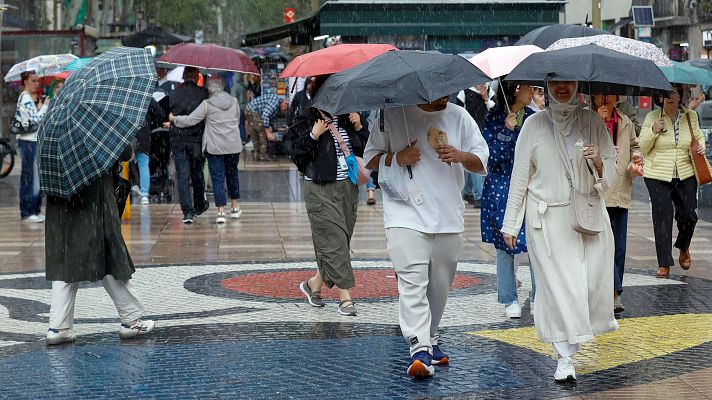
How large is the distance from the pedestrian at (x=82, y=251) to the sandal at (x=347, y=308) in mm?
1623

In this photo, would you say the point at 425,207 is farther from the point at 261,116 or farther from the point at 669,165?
the point at 261,116

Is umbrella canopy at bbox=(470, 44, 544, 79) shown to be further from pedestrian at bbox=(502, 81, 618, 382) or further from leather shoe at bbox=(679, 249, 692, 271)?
leather shoe at bbox=(679, 249, 692, 271)

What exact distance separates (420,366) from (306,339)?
60.7 inches

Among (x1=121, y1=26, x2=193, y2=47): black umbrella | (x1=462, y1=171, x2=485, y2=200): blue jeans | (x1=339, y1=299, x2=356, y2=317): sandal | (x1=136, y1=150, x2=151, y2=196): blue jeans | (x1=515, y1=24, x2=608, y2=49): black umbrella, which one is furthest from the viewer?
(x1=121, y1=26, x2=193, y2=47): black umbrella

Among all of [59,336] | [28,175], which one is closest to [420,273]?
[59,336]

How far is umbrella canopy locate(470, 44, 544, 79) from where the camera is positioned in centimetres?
952

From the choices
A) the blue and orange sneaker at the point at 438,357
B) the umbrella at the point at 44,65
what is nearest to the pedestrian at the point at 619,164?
the blue and orange sneaker at the point at 438,357

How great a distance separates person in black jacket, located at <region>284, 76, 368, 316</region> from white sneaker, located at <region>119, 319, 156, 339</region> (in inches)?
58.3

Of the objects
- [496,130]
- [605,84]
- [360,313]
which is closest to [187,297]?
[360,313]

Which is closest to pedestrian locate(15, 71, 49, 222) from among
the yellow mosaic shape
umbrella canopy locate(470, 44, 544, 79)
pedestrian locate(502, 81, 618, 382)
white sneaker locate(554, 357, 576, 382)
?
umbrella canopy locate(470, 44, 544, 79)

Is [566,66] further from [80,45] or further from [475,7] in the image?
[80,45]

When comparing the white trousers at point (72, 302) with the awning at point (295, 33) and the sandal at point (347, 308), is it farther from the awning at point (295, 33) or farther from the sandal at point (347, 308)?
the awning at point (295, 33)

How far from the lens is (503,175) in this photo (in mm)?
9289

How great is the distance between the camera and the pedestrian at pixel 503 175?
30.3ft
